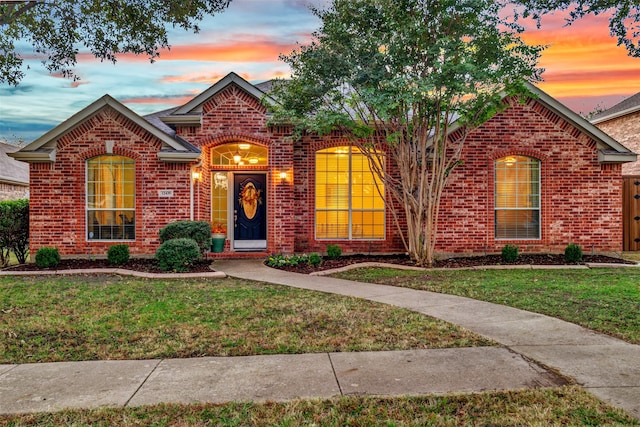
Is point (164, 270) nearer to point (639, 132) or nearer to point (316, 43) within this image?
point (316, 43)

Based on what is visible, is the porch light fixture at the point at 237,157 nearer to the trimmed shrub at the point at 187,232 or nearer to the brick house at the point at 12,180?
the trimmed shrub at the point at 187,232

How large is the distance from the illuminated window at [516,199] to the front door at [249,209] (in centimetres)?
675

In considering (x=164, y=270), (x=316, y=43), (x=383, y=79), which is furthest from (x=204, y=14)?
(x=164, y=270)

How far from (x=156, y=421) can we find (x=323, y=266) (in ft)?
25.2

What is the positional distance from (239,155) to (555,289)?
28.2 feet

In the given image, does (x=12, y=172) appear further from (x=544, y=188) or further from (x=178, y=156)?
(x=544, y=188)

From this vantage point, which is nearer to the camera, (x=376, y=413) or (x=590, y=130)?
(x=376, y=413)

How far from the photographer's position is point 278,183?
11953 mm

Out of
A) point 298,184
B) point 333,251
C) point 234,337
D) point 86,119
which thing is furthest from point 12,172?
point 234,337

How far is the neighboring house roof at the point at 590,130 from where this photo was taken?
1202 centimetres

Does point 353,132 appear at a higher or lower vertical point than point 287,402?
higher

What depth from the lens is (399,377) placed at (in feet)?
12.2

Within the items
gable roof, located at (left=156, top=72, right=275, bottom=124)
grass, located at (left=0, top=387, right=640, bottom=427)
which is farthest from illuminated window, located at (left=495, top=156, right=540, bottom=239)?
grass, located at (left=0, top=387, right=640, bottom=427)

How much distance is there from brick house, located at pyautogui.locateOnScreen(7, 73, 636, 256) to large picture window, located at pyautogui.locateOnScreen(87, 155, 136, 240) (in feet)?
0.09
